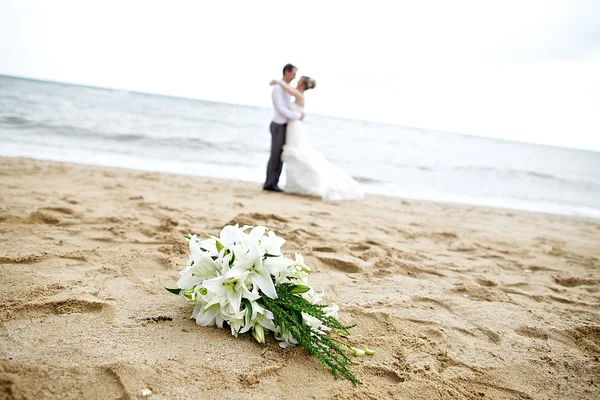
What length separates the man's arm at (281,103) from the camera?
24.1ft

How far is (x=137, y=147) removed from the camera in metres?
12.7

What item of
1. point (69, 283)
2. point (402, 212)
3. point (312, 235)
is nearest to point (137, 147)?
point (402, 212)

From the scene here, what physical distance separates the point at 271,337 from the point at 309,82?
247 inches

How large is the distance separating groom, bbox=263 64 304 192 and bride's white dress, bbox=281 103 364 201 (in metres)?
0.12

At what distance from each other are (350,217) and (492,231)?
7.43 ft

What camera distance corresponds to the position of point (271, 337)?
6.30 ft

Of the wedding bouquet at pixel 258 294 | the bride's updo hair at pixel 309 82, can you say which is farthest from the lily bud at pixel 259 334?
the bride's updo hair at pixel 309 82

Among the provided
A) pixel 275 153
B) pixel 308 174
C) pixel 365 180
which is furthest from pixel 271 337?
pixel 365 180

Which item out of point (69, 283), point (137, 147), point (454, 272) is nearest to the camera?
point (69, 283)

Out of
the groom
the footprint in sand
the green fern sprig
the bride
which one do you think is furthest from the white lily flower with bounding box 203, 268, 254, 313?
the groom

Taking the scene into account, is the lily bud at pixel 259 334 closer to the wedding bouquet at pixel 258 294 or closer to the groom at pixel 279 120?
the wedding bouquet at pixel 258 294

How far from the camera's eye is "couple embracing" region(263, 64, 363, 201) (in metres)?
7.20

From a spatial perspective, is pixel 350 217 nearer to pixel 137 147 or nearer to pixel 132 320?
pixel 132 320

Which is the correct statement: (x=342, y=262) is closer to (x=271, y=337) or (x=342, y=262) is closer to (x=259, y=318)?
(x=271, y=337)
